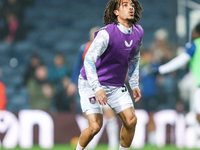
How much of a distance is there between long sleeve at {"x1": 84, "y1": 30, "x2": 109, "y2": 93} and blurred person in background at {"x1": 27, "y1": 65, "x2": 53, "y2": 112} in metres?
5.08

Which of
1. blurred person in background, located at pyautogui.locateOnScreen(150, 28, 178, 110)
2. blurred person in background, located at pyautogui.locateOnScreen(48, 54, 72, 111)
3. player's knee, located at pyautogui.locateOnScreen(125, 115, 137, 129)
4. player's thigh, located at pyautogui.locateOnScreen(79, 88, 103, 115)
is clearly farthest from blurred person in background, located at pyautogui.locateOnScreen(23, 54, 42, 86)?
player's knee, located at pyautogui.locateOnScreen(125, 115, 137, 129)

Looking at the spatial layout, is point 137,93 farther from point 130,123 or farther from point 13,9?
point 13,9

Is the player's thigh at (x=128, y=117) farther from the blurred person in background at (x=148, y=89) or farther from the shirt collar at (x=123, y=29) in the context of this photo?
the blurred person in background at (x=148, y=89)

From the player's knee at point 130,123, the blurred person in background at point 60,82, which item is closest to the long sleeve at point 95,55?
the player's knee at point 130,123

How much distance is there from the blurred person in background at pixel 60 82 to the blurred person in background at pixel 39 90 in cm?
25

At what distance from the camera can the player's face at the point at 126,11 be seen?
4621mm

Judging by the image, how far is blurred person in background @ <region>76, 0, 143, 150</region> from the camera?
14.7 feet

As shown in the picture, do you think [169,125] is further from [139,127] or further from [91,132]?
[91,132]

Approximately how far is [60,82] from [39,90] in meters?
0.73

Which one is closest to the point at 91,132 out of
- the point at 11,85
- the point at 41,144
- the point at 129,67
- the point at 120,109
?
the point at 120,109

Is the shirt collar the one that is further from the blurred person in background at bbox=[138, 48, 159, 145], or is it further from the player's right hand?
the blurred person in background at bbox=[138, 48, 159, 145]

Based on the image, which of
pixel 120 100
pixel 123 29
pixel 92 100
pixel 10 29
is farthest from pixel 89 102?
pixel 10 29

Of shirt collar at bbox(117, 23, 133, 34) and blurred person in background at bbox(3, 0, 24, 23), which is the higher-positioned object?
blurred person in background at bbox(3, 0, 24, 23)

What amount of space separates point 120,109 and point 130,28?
889mm
